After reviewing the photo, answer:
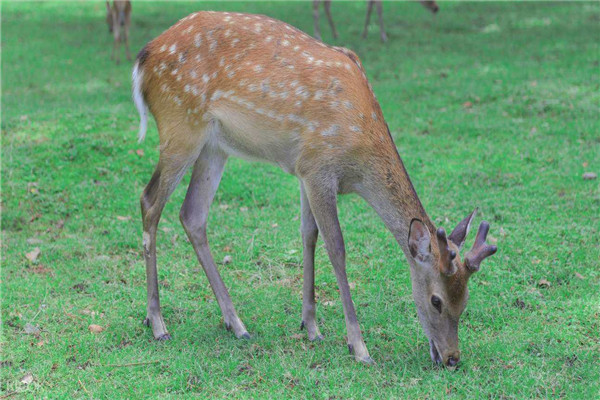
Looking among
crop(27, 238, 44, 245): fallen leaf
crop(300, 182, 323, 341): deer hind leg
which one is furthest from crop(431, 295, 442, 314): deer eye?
crop(27, 238, 44, 245): fallen leaf

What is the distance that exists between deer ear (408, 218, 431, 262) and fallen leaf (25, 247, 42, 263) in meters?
3.18

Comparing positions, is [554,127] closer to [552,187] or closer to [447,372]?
[552,187]

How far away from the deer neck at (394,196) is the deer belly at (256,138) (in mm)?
505

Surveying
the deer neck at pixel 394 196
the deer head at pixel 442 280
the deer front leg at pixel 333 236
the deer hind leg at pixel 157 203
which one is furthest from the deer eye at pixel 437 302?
the deer hind leg at pixel 157 203

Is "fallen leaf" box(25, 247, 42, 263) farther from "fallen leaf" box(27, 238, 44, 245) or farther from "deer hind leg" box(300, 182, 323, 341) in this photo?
"deer hind leg" box(300, 182, 323, 341)

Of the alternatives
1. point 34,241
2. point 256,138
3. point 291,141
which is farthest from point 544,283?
point 34,241

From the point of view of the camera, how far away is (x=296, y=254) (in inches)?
229

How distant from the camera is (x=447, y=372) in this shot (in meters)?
4.12

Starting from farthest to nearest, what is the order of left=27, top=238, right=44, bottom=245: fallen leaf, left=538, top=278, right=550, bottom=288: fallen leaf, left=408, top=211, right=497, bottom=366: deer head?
left=27, top=238, right=44, bottom=245: fallen leaf → left=538, top=278, right=550, bottom=288: fallen leaf → left=408, top=211, right=497, bottom=366: deer head

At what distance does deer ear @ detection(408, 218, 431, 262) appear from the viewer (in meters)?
4.00

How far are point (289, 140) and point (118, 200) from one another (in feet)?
9.42

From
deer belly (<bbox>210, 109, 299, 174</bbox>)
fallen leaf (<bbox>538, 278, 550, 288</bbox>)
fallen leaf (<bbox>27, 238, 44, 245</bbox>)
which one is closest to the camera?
deer belly (<bbox>210, 109, 299, 174</bbox>)

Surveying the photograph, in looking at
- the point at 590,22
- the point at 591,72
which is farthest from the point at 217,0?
the point at 591,72

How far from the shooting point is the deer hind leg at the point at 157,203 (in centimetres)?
464
